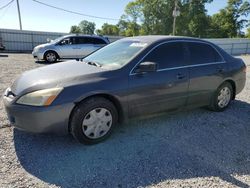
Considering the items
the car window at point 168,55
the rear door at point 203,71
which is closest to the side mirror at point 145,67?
the car window at point 168,55

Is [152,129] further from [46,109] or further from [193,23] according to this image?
[193,23]

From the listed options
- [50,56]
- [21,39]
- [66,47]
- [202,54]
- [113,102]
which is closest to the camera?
[113,102]

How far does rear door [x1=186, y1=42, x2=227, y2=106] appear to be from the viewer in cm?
415

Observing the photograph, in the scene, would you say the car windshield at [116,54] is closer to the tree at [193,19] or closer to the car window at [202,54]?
the car window at [202,54]

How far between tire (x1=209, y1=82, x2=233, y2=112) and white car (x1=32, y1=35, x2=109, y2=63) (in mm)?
9110

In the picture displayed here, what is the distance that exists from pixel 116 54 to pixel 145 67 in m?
0.74

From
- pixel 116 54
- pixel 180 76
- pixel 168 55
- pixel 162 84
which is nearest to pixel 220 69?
pixel 180 76

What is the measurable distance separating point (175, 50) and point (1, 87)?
4670mm

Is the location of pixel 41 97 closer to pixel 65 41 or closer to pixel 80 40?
pixel 65 41

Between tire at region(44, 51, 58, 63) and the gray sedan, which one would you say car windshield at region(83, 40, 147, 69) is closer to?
the gray sedan

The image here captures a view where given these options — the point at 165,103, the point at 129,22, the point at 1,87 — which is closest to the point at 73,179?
the point at 165,103

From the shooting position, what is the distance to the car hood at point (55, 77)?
9.96ft

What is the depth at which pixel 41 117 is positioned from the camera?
9.40 ft

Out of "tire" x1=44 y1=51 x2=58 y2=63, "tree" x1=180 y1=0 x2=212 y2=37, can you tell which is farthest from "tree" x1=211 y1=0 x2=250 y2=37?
"tire" x1=44 y1=51 x2=58 y2=63
